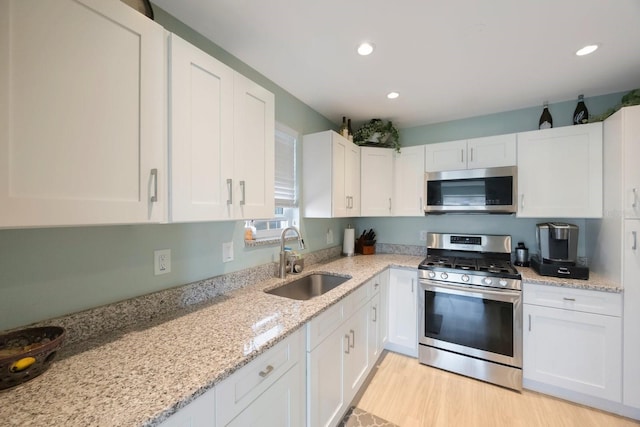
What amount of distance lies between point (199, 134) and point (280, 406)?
1254 mm

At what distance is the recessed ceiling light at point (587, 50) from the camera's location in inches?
60.5

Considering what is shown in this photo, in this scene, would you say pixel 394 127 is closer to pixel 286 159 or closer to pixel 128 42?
pixel 286 159

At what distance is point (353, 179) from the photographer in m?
2.68

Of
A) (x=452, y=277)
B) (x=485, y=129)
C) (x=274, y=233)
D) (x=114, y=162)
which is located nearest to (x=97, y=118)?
(x=114, y=162)

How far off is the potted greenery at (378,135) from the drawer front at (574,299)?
1.75 meters

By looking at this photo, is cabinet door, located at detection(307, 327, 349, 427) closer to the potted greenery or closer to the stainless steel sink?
the stainless steel sink

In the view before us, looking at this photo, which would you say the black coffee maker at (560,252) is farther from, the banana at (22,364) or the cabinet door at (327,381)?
the banana at (22,364)

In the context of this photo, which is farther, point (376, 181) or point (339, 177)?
point (376, 181)

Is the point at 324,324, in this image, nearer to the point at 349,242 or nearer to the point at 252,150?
the point at 252,150

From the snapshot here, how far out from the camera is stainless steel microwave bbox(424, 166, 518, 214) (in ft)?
7.47

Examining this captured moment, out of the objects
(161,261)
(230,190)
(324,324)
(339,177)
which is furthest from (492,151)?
(161,261)

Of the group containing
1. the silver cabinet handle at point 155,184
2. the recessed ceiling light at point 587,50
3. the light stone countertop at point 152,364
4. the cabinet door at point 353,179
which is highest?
the recessed ceiling light at point 587,50

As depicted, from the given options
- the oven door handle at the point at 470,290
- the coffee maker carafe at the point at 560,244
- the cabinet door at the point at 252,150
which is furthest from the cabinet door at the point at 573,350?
the cabinet door at the point at 252,150

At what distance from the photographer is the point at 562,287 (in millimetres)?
1863
